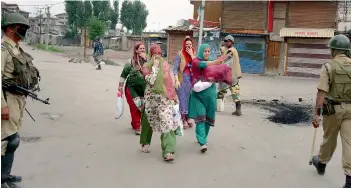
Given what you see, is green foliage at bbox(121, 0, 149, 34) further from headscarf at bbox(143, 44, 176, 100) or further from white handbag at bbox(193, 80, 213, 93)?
headscarf at bbox(143, 44, 176, 100)

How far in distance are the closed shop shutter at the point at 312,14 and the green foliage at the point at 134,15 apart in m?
51.9

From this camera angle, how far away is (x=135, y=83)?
639cm

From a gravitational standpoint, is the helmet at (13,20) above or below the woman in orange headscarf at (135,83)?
→ above

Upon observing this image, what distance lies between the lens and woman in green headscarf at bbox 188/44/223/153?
5.44 m

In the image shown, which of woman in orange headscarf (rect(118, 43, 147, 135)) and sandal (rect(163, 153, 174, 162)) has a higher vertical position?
woman in orange headscarf (rect(118, 43, 147, 135))

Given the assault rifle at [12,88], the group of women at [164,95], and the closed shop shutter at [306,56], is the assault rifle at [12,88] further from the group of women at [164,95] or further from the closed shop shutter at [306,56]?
the closed shop shutter at [306,56]

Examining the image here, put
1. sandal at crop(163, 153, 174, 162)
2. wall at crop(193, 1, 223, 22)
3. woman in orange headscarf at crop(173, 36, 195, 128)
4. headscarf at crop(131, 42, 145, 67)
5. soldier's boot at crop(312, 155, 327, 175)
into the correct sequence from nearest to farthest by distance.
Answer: soldier's boot at crop(312, 155, 327, 175)
sandal at crop(163, 153, 174, 162)
headscarf at crop(131, 42, 145, 67)
woman in orange headscarf at crop(173, 36, 195, 128)
wall at crop(193, 1, 223, 22)

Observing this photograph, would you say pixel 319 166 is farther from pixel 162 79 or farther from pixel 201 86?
pixel 162 79


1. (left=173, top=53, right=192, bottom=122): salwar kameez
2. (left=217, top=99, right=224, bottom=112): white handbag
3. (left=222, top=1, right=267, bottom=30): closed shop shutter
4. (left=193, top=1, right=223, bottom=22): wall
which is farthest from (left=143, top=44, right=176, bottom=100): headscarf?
(left=193, top=1, right=223, bottom=22): wall

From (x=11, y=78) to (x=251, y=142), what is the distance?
3.87 meters

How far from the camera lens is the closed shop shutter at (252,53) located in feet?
78.7

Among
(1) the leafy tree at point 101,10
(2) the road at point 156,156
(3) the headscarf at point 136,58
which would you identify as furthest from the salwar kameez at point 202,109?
(1) the leafy tree at point 101,10

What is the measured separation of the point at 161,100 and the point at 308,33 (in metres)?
18.8

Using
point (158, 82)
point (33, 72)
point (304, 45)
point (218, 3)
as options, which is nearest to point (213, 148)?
point (158, 82)
